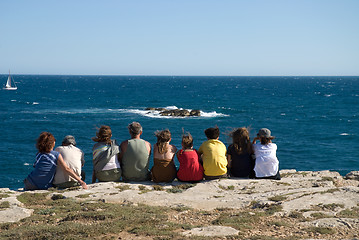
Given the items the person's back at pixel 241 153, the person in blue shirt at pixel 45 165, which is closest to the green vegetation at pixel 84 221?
the person in blue shirt at pixel 45 165

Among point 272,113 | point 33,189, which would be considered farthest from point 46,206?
point 272,113

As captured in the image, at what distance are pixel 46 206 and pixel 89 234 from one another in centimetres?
242

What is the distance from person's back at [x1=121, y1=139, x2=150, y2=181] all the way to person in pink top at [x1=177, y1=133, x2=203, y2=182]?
92 centimetres

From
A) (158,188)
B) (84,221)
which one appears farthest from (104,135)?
(84,221)

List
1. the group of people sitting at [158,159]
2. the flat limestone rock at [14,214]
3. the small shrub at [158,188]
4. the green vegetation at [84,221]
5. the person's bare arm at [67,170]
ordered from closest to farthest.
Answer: the green vegetation at [84,221], the flat limestone rock at [14,214], the person's bare arm at [67,170], the small shrub at [158,188], the group of people sitting at [158,159]

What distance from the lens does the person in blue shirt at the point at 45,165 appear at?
9320 millimetres

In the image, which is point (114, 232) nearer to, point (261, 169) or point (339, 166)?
point (261, 169)

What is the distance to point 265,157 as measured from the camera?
10.3 metres

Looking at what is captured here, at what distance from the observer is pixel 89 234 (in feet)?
21.2

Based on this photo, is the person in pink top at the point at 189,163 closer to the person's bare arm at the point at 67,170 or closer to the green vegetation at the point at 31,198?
the person's bare arm at the point at 67,170

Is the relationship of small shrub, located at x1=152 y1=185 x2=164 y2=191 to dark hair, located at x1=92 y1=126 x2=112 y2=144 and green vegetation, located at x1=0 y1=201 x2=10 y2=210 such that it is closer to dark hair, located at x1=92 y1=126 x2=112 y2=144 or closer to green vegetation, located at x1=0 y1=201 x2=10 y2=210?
dark hair, located at x1=92 y1=126 x2=112 y2=144

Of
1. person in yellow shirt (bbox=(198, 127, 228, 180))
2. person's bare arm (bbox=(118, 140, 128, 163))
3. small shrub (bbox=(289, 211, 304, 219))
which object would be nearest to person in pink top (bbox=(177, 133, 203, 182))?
person in yellow shirt (bbox=(198, 127, 228, 180))

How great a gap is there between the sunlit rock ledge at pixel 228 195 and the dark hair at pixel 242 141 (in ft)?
2.70

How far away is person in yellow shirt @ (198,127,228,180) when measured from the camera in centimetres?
1016
